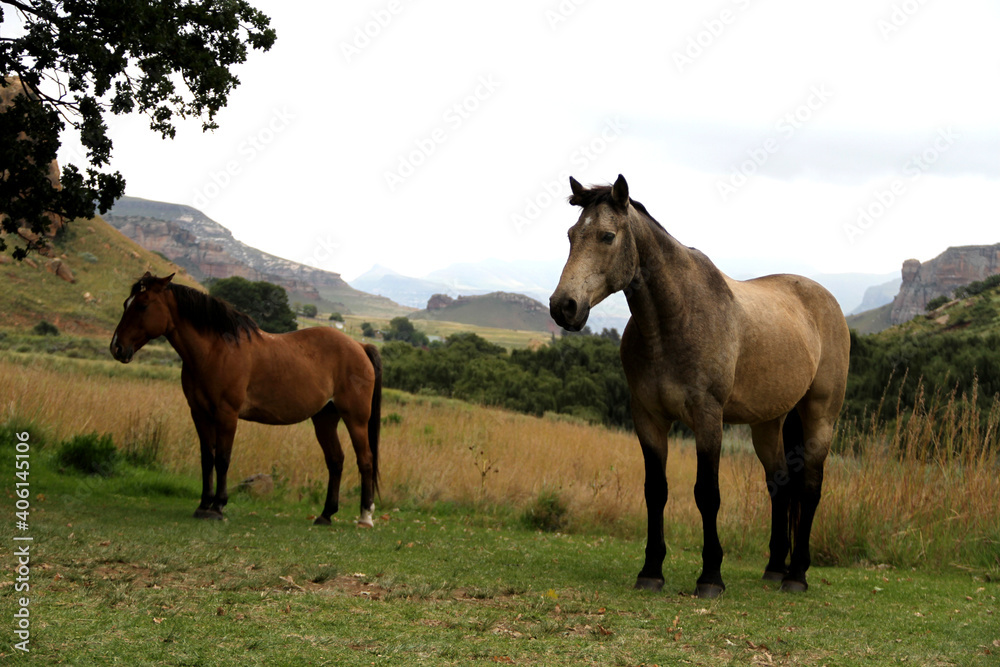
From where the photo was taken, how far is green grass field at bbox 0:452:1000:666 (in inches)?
131

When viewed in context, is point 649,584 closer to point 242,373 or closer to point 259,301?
point 242,373

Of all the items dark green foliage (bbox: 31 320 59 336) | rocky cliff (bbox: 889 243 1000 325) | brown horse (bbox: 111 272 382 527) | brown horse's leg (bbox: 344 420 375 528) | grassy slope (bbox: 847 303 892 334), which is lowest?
dark green foliage (bbox: 31 320 59 336)

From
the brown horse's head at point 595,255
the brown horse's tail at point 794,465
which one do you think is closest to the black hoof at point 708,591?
the brown horse's tail at point 794,465

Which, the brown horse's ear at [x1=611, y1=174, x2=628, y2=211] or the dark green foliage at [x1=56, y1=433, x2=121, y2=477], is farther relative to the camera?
the dark green foliage at [x1=56, y1=433, x2=121, y2=477]

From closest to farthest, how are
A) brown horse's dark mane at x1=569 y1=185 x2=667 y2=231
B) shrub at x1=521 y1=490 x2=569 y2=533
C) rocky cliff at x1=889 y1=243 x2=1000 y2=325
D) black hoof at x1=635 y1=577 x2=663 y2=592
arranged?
brown horse's dark mane at x1=569 y1=185 x2=667 y2=231, black hoof at x1=635 y1=577 x2=663 y2=592, shrub at x1=521 y1=490 x2=569 y2=533, rocky cliff at x1=889 y1=243 x2=1000 y2=325

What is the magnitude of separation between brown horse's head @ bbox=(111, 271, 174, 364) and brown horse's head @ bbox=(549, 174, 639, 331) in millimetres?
4535

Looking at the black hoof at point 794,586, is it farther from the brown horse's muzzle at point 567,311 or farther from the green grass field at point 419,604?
the brown horse's muzzle at point 567,311

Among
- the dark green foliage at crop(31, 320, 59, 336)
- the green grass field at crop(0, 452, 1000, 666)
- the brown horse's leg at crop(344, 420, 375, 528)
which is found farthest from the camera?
the dark green foliage at crop(31, 320, 59, 336)

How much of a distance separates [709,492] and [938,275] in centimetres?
15078

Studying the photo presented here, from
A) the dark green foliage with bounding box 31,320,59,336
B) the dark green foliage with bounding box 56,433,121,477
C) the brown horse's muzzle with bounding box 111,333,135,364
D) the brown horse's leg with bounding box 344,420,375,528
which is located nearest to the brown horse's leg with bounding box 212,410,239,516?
Answer: the brown horse's muzzle with bounding box 111,333,135,364

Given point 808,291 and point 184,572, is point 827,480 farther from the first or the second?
point 184,572

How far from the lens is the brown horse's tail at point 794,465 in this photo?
654 centimetres

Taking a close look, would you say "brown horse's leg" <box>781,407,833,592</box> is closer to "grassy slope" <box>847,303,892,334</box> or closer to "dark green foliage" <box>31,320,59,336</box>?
"dark green foliage" <box>31,320,59,336</box>

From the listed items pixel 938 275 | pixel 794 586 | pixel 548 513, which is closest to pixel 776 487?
pixel 794 586
